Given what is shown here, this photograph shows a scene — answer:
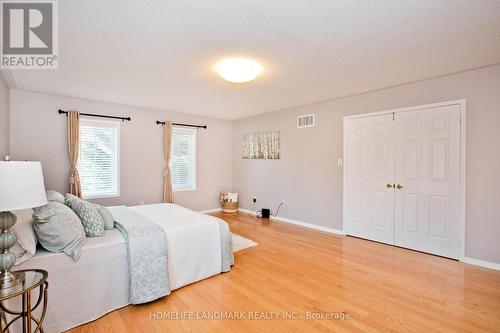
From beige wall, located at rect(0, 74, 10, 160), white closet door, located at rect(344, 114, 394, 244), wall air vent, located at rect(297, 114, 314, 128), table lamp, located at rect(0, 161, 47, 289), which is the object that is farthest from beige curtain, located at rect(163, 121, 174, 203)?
table lamp, located at rect(0, 161, 47, 289)

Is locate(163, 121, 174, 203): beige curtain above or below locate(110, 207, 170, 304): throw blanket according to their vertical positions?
above

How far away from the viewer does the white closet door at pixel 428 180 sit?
3.32 metres

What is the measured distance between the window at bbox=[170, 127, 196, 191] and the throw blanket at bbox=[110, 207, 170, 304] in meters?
3.33

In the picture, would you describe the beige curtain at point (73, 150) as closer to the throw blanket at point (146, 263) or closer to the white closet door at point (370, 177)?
the throw blanket at point (146, 263)

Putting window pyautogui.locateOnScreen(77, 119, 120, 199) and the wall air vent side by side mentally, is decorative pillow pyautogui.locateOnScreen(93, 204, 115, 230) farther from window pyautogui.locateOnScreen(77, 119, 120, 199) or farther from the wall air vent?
the wall air vent

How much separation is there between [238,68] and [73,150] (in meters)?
3.44

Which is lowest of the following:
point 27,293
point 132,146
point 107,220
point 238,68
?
point 27,293

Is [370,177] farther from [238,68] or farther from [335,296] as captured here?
[238,68]

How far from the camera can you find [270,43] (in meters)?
2.41

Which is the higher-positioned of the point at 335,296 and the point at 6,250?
the point at 6,250

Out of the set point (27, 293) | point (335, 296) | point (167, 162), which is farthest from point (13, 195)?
point (167, 162)

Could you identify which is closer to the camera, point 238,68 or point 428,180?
point 238,68

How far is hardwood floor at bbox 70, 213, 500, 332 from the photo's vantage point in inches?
79.2

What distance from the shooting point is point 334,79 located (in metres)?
3.46
